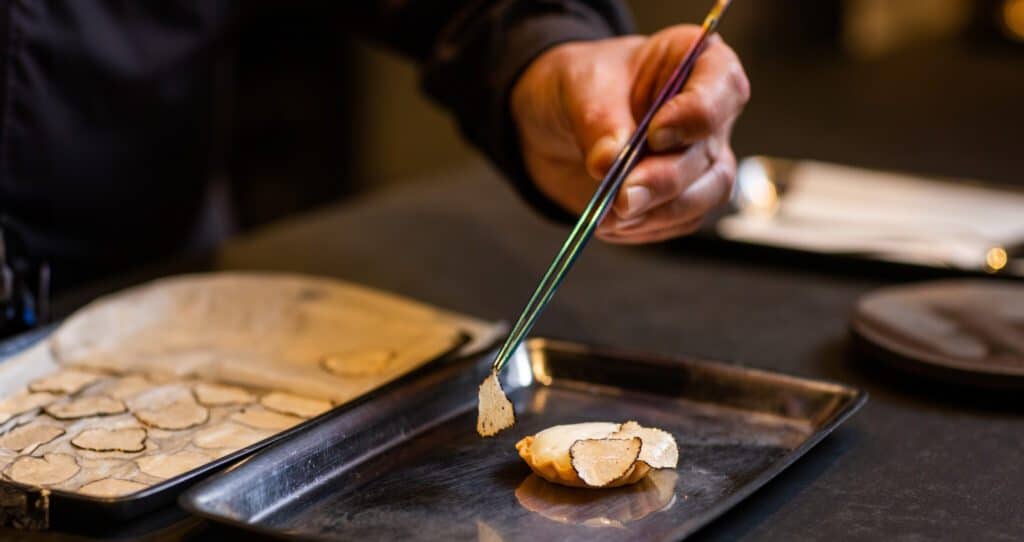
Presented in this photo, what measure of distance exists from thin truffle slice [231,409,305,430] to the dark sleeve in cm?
37

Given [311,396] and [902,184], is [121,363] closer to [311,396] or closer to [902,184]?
[311,396]

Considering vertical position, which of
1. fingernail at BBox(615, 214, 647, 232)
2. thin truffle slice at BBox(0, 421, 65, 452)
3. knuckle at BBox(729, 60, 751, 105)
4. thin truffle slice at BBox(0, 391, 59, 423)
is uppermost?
knuckle at BBox(729, 60, 751, 105)

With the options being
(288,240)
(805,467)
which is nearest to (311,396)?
(805,467)

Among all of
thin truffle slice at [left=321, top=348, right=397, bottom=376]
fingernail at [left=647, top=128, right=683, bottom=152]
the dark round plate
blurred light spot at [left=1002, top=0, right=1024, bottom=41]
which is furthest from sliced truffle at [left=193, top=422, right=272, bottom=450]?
blurred light spot at [left=1002, top=0, right=1024, bottom=41]

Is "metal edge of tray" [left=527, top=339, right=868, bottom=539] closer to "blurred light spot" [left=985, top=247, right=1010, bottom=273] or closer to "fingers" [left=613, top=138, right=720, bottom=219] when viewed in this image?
"fingers" [left=613, top=138, right=720, bottom=219]

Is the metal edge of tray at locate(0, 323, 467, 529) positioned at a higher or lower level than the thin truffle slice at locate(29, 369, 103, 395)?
lower

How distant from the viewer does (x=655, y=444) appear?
77 centimetres

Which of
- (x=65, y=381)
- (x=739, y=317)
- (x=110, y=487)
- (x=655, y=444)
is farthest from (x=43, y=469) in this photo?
(x=739, y=317)

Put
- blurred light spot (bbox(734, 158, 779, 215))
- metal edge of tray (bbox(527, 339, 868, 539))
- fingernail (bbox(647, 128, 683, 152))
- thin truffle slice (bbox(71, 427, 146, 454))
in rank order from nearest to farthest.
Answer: metal edge of tray (bbox(527, 339, 868, 539)), thin truffle slice (bbox(71, 427, 146, 454)), fingernail (bbox(647, 128, 683, 152)), blurred light spot (bbox(734, 158, 779, 215))

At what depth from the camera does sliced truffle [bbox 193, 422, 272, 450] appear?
80 cm

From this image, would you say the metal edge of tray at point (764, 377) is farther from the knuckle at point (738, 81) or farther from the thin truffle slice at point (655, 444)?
the knuckle at point (738, 81)

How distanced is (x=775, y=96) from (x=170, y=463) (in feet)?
5.34

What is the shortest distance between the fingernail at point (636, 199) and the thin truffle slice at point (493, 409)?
0.17 metres

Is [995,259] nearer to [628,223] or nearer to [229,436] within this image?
[628,223]
